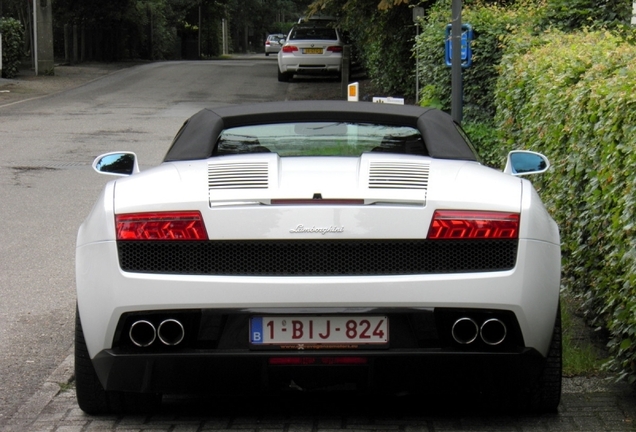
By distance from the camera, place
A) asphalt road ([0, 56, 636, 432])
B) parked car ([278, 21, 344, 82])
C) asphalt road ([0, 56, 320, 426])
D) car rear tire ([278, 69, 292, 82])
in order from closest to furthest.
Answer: asphalt road ([0, 56, 636, 432]) < asphalt road ([0, 56, 320, 426]) < parked car ([278, 21, 344, 82]) < car rear tire ([278, 69, 292, 82])

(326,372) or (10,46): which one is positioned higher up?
(326,372)

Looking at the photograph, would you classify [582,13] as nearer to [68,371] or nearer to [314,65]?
[68,371]

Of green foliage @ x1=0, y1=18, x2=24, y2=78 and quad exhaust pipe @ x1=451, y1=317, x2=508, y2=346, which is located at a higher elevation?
quad exhaust pipe @ x1=451, y1=317, x2=508, y2=346

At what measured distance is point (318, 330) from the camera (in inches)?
165

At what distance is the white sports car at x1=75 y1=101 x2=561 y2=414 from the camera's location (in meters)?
4.14

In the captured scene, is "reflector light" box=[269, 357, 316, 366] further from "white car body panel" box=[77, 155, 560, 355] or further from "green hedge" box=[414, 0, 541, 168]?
"green hedge" box=[414, 0, 541, 168]

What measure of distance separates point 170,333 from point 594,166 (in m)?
2.72

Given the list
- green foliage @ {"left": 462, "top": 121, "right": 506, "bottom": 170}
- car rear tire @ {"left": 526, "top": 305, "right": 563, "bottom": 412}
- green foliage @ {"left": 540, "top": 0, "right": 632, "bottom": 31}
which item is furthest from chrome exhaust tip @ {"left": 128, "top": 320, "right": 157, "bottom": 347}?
green foliage @ {"left": 540, "top": 0, "right": 632, "bottom": 31}

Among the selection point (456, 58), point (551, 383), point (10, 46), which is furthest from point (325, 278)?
point (10, 46)

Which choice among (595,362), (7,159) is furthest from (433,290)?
(7,159)

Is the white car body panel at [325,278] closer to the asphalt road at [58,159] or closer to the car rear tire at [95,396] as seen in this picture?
the car rear tire at [95,396]

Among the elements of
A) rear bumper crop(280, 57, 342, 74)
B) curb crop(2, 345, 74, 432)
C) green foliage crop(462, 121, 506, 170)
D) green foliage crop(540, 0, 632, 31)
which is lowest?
rear bumper crop(280, 57, 342, 74)

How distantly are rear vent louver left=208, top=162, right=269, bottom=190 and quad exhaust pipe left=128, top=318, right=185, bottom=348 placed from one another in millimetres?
540

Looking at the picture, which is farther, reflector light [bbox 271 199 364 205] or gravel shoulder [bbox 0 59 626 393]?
gravel shoulder [bbox 0 59 626 393]
